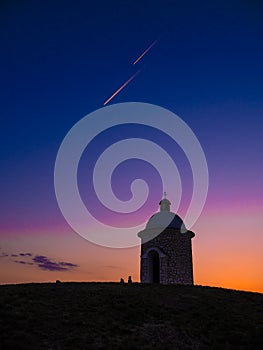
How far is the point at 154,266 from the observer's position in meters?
29.0

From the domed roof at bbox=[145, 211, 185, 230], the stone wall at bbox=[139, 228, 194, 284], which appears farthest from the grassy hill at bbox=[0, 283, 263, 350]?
the domed roof at bbox=[145, 211, 185, 230]

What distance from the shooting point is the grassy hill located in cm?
1158

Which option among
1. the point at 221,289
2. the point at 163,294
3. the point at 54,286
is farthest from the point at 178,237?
the point at 54,286

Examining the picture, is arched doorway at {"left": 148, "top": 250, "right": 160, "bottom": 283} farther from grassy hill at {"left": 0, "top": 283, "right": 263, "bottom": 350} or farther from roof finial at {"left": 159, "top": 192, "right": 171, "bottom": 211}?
grassy hill at {"left": 0, "top": 283, "right": 263, "bottom": 350}

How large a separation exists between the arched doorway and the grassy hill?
9264 mm

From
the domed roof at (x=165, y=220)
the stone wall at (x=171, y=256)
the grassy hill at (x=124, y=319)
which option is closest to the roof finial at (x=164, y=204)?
the domed roof at (x=165, y=220)

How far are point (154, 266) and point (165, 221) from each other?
13.6 feet

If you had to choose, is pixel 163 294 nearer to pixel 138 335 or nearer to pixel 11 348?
pixel 138 335

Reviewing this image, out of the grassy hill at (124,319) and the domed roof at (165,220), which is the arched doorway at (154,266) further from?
the grassy hill at (124,319)

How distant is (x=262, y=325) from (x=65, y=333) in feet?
27.6

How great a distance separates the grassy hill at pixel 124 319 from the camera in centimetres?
1158

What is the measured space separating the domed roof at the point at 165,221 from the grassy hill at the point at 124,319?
9.55m

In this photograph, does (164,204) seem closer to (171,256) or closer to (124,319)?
(171,256)

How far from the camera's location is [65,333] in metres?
11.9
